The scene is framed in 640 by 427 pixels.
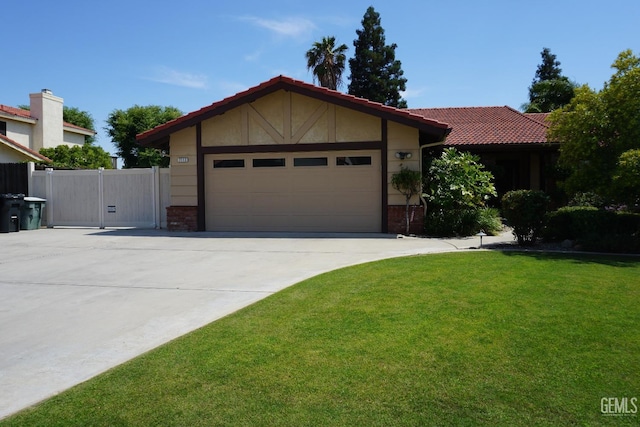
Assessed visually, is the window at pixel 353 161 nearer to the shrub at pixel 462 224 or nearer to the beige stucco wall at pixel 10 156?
the shrub at pixel 462 224

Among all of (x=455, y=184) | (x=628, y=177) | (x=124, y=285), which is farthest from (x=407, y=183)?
(x=124, y=285)

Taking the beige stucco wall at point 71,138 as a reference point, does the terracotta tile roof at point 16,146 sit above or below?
below

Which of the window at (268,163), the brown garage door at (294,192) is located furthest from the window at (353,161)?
the window at (268,163)

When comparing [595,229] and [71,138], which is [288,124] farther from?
[71,138]

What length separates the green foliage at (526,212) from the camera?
35.7 feet

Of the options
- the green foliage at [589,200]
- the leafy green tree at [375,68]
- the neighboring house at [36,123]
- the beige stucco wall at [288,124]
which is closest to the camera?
the beige stucco wall at [288,124]

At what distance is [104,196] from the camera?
17.5 metres

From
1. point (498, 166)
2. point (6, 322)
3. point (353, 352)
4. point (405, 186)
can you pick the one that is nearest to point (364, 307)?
point (353, 352)

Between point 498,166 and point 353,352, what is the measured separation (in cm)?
1805

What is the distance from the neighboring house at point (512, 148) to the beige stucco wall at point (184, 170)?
9230 mm

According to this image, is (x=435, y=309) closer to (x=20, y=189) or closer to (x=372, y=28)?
(x=20, y=189)

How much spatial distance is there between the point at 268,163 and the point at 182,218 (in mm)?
3326

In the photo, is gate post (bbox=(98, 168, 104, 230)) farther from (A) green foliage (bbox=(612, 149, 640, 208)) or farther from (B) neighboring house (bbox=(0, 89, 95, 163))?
(A) green foliage (bbox=(612, 149, 640, 208))

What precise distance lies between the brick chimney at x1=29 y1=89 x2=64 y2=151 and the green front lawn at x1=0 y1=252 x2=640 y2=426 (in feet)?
110
